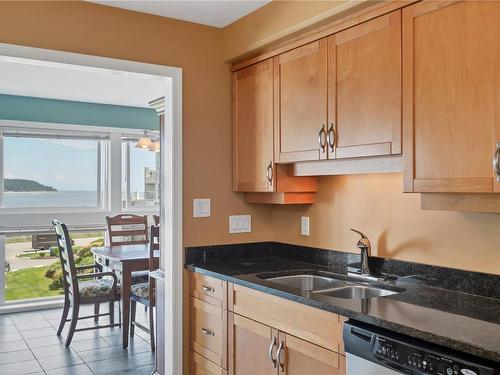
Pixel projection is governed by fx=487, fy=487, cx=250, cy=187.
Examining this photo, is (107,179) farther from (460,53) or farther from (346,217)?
(460,53)

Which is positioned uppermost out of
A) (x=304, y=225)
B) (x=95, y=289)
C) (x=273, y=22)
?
(x=273, y=22)

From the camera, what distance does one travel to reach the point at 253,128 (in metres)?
2.96

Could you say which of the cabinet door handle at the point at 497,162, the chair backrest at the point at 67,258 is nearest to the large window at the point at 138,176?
the chair backrest at the point at 67,258

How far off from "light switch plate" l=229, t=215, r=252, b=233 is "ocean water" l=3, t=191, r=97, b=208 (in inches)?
135

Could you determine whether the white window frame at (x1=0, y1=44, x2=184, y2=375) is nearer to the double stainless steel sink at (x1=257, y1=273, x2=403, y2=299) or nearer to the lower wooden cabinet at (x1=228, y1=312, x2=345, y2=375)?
the lower wooden cabinet at (x1=228, y1=312, x2=345, y2=375)

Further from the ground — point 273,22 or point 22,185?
point 273,22

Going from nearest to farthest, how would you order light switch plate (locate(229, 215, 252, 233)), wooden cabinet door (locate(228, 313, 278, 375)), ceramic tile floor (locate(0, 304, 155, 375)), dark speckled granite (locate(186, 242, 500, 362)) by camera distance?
dark speckled granite (locate(186, 242, 500, 362)), wooden cabinet door (locate(228, 313, 278, 375)), light switch plate (locate(229, 215, 252, 233)), ceramic tile floor (locate(0, 304, 155, 375))

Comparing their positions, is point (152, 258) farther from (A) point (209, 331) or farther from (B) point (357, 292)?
(B) point (357, 292)

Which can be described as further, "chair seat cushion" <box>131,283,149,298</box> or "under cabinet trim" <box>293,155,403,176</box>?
"chair seat cushion" <box>131,283,149,298</box>

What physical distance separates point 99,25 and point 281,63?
3.38 ft

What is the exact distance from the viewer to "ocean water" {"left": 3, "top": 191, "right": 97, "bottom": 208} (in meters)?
5.54

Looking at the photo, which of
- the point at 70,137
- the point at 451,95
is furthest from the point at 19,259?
the point at 451,95

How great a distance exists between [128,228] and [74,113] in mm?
1543

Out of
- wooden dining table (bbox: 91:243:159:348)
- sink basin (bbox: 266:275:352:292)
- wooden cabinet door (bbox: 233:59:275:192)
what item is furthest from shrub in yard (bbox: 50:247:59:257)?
sink basin (bbox: 266:275:352:292)
